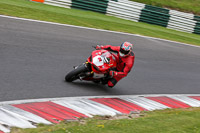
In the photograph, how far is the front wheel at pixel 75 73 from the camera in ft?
27.5

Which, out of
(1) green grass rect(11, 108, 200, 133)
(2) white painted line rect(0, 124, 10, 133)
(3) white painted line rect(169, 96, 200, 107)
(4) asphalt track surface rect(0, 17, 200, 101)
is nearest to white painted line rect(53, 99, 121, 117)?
(1) green grass rect(11, 108, 200, 133)

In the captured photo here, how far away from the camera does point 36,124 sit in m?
5.77

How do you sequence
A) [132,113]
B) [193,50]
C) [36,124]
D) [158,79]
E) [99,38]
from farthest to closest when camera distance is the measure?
[193,50], [99,38], [158,79], [132,113], [36,124]

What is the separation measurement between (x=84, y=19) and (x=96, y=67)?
9058 mm

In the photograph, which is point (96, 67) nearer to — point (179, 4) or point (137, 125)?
point (137, 125)

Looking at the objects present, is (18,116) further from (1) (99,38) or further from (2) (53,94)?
(1) (99,38)

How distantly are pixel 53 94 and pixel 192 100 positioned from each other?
14.0ft

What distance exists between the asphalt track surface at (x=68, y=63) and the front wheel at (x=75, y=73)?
0.48ft

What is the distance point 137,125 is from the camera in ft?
20.8

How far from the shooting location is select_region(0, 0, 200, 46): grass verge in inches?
601

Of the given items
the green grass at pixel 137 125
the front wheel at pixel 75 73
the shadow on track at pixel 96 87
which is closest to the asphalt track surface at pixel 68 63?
the shadow on track at pixel 96 87

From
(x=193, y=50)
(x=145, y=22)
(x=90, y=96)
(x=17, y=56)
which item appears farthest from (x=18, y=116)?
(x=145, y=22)

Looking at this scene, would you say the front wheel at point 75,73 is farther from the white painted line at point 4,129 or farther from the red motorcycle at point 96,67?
the white painted line at point 4,129

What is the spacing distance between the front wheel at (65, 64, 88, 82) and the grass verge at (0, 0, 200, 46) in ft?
21.6
